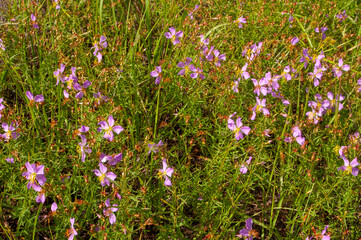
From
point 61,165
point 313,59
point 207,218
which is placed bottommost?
point 207,218

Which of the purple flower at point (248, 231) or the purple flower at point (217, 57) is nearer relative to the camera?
the purple flower at point (248, 231)

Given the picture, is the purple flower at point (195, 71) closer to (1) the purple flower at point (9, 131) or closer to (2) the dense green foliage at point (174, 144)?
(2) the dense green foliage at point (174, 144)

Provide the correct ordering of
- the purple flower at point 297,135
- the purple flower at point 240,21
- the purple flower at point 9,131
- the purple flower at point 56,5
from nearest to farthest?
the purple flower at point 9,131
the purple flower at point 297,135
the purple flower at point 56,5
the purple flower at point 240,21

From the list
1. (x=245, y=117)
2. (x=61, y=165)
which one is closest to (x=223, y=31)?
(x=245, y=117)

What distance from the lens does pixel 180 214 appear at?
2025 mm

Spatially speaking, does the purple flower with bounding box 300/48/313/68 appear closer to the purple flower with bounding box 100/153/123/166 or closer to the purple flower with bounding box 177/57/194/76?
the purple flower with bounding box 177/57/194/76

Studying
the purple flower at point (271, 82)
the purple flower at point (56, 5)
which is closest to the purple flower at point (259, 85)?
the purple flower at point (271, 82)

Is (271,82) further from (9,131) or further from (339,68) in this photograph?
(9,131)

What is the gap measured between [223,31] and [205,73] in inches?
30.6

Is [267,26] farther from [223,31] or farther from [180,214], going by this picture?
[180,214]

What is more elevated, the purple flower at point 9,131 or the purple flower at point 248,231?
the purple flower at point 9,131

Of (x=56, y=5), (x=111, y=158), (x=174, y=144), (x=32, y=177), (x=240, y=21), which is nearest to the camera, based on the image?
(x=32, y=177)

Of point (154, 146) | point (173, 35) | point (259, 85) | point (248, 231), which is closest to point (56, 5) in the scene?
point (173, 35)

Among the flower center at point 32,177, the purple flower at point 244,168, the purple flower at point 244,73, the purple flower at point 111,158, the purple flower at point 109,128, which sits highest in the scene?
the purple flower at point 244,73
